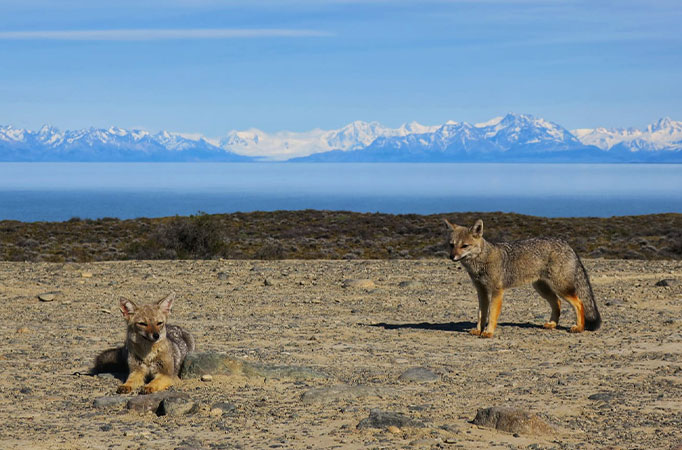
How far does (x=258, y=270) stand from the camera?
20.0 metres

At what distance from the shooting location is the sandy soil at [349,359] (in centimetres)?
695

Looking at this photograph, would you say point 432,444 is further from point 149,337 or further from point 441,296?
point 441,296

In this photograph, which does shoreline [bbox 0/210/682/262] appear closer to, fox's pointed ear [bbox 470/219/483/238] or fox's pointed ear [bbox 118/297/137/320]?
fox's pointed ear [bbox 470/219/483/238]

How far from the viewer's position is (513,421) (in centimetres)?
695

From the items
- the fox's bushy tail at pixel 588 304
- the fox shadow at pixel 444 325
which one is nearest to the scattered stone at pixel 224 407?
the fox shadow at pixel 444 325

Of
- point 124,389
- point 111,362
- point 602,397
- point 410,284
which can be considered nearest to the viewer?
point 602,397

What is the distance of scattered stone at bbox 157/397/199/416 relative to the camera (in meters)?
7.56

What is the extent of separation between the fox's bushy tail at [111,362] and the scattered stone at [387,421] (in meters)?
3.40

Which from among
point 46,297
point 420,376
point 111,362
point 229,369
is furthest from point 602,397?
point 46,297

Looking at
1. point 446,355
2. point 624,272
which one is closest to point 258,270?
point 624,272

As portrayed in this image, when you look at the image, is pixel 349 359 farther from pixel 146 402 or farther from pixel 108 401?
pixel 108 401

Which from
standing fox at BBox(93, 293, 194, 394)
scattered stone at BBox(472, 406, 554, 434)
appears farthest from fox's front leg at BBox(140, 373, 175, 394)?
scattered stone at BBox(472, 406, 554, 434)

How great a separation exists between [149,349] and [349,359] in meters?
2.68

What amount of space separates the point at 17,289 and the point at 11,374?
801cm
